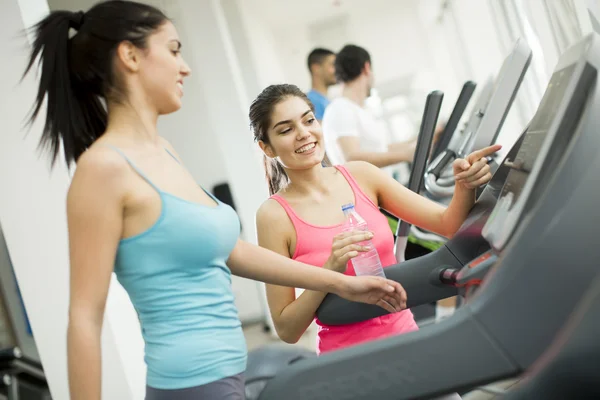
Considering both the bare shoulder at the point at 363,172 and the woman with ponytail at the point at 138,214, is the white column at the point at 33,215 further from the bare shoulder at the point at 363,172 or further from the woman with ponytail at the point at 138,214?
the woman with ponytail at the point at 138,214

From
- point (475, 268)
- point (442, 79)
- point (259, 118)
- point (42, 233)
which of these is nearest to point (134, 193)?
point (475, 268)

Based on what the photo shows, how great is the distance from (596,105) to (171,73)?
2.06 feet

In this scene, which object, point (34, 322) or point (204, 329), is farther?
point (34, 322)

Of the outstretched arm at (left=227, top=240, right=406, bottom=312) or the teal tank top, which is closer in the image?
the teal tank top

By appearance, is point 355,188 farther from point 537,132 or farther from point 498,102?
point 537,132

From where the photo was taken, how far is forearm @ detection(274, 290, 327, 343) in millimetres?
1347

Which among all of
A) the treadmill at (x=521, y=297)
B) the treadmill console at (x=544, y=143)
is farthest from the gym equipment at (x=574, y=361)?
the treadmill console at (x=544, y=143)

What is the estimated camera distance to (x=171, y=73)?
1033 millimetres

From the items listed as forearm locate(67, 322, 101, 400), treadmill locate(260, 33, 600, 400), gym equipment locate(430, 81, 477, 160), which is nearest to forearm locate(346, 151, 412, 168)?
gym equipment locate(430, 81, 477, 160)

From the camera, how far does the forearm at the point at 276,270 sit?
114 cm

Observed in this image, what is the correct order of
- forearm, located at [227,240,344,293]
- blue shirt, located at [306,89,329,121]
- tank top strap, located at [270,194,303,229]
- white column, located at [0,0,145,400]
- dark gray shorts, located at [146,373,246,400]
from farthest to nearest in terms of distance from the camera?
blue shirt, located at [306,89,329,121] < white column, located at [0,0,145,400] < tank top strap, located at [270,194,303,229] < forearm, located at [227,240,344,293] < dark gray shorts, located at [146,373,246,400]

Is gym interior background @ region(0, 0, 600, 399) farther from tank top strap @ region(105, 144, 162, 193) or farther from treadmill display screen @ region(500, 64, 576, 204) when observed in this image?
treadmill display screen @ region(500, 64, 576, 204)

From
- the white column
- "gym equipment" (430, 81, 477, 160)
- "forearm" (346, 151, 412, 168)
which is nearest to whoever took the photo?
"gym equipment" (430, 81, 477, 160)

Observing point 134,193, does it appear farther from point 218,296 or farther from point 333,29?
point 333,29
